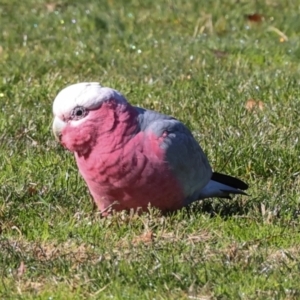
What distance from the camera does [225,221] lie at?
4.39 metres

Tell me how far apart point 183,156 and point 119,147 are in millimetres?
336

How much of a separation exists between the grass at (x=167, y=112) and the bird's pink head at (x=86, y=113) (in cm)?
39

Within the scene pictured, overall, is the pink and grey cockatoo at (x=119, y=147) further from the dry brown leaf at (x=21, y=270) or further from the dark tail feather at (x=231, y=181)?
the dry brown leaf at (x=21, y=270)

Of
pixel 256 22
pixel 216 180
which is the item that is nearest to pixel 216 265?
pixel 216 180

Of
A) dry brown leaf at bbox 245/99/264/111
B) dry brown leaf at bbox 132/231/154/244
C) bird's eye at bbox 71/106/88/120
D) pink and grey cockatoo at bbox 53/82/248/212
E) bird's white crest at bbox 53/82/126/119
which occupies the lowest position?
dry brown leaf at bbox 132/231/154/244

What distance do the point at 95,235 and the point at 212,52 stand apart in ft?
11.3

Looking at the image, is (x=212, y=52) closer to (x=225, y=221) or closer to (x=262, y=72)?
(x=262, y=72)

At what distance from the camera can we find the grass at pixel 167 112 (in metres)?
3.72

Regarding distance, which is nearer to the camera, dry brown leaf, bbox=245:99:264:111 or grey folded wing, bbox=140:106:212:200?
grey folded wing, bbox=140:106:212:200

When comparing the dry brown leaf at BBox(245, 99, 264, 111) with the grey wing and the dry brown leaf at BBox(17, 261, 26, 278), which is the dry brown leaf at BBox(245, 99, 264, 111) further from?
the dry brown leaf at BBox(17, 261, 26, 278)

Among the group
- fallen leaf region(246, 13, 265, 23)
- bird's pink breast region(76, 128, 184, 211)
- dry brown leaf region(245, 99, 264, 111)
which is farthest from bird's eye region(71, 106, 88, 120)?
fallen leaf region(246, 13, 265, 23)

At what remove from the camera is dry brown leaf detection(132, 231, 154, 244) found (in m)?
4.09

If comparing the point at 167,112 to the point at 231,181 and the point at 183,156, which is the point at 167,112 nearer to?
the point at 231,181

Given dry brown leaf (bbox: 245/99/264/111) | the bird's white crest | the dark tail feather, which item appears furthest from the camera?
dry brown leaf (bbox: 245/99/264/111)
